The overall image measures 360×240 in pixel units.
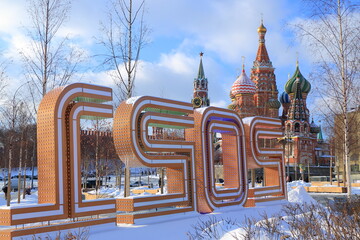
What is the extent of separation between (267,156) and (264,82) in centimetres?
5745

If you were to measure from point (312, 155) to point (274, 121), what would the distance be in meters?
57.6

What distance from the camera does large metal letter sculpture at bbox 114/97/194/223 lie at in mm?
14383

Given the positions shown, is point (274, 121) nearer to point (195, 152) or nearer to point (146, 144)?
point (195, 152)

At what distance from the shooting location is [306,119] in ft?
250

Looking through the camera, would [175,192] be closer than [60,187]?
No

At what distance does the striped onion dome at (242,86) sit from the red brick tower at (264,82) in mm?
8473

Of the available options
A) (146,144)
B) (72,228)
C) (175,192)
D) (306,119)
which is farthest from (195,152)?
(306,119)

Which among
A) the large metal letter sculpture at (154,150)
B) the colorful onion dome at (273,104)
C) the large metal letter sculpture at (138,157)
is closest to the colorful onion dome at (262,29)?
the colorful onion dome at (273,104)

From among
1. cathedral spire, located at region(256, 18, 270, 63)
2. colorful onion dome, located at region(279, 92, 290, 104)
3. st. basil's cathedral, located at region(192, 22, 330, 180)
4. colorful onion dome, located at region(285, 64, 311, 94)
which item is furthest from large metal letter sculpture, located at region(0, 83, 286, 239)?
colorful onion dome, located at region(279, 92, 290, 104)

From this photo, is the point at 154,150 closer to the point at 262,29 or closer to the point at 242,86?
the point at 242,86

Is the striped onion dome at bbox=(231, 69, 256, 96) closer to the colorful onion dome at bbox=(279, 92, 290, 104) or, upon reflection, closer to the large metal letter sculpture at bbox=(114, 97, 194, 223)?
the colorful onion dome at bbox=(279, 92, 290, 104)

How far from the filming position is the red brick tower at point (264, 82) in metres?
76.9

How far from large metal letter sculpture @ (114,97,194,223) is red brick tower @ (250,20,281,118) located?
2391 inches

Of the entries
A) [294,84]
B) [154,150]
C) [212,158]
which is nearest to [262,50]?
[294,84]
